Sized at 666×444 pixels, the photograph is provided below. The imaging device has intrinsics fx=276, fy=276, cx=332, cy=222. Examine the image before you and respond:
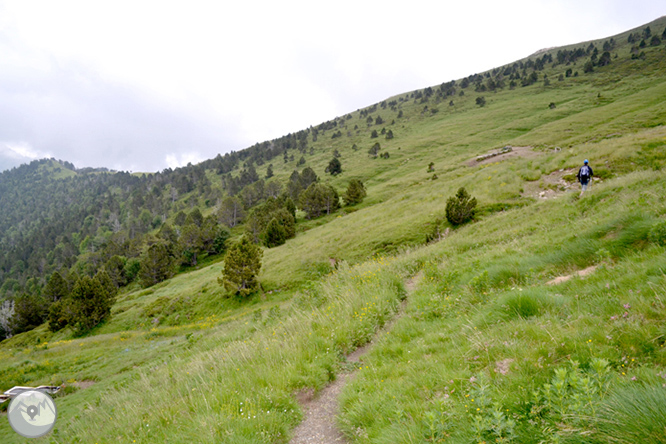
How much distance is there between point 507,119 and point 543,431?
107 m

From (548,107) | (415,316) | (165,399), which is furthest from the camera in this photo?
(548,107)

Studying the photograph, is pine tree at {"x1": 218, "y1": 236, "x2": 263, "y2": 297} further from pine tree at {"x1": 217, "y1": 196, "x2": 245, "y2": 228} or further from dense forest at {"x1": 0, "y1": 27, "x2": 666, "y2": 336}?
pine tree at {"x1": 217, "y1": 196, "x2": 245, "y2": 228}

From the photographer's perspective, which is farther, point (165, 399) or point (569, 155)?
point (569, 155)

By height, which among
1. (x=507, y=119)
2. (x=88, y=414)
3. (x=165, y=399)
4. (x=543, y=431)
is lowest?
(x=88, y=414)

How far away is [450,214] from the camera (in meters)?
23.5

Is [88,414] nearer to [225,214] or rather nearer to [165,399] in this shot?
[165,399]

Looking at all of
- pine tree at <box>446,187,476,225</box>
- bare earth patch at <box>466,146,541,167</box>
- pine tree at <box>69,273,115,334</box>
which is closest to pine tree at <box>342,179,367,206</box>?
bare earth patch at <box>466,146,541,167</box>

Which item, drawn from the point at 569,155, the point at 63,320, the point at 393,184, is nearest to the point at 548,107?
the point at 393,184

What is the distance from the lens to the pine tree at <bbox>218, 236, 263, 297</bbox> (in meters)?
31.9

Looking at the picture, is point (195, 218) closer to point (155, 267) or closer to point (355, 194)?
point (155, 267)

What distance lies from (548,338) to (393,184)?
201 feet

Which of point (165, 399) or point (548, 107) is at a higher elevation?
point (548, 107)

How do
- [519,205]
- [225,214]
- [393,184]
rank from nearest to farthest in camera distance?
[519,205], [393,184], [225,214]

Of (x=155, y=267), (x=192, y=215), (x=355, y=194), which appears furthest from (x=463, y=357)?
(x=192, y=215)
